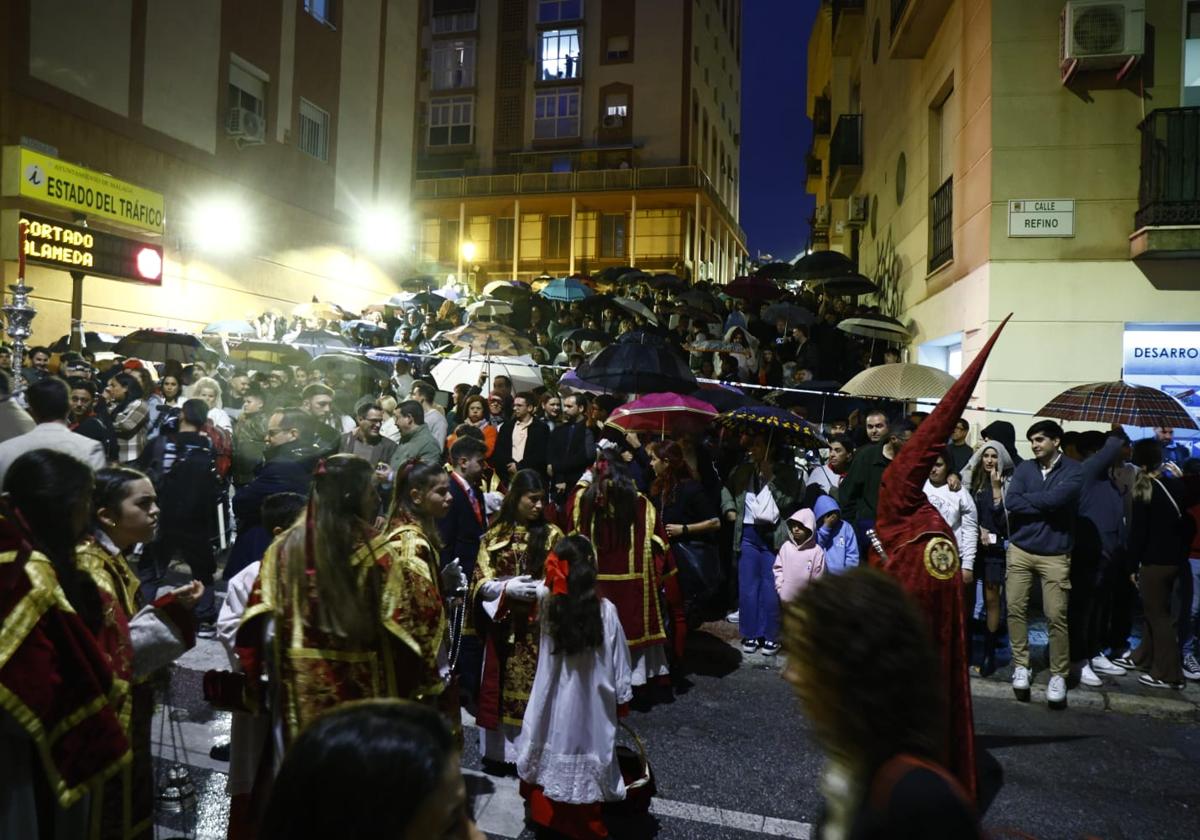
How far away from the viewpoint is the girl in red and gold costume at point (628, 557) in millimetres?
6637

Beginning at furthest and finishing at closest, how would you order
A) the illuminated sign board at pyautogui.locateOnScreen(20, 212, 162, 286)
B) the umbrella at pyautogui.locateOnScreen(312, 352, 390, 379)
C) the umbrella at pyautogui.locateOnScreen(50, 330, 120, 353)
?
the umbrella at pyautogui.locateOnScreen(50, 330, 120, 353), the illuminated sign board at pyautogui.locateOnScreen(20, 212, 162, 286), the umbrella at pyautogui.locateOnScreen(312, 352, 390, 379)

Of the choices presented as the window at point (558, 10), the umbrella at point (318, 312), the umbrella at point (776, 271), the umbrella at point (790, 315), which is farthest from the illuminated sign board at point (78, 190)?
the window at point (558, 10)

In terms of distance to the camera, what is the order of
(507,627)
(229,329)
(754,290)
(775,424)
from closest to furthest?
(507,627), (775,424), (754,290), (229,329)

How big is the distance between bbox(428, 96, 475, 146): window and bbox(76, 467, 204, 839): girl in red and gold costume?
1823 inches

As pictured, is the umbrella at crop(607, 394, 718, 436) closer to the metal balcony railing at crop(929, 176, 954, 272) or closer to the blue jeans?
the blue jeans

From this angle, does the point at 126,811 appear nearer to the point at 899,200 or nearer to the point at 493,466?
the point at 493,466

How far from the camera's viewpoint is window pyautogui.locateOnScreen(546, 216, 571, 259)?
44.2 m

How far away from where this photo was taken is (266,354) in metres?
16.7

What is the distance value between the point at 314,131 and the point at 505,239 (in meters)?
20.1

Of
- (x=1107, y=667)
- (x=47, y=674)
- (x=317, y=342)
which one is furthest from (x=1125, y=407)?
(x=317, y=342)

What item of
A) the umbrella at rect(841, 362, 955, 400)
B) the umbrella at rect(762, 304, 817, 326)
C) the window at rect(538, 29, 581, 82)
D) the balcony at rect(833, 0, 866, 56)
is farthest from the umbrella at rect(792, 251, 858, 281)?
the window at rect(538, 29, 581, 82)

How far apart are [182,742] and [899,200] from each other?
51.3 feet

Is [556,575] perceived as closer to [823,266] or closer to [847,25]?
[823,266]

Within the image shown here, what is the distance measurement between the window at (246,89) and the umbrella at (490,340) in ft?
43.3
